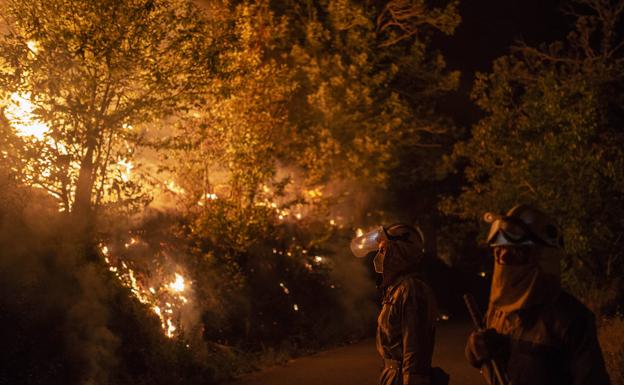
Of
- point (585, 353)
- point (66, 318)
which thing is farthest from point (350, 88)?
point (585, 353)

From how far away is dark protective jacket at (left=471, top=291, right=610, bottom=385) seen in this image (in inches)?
137

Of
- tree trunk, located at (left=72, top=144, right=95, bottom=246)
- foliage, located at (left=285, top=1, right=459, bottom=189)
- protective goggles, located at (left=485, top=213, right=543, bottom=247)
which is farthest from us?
foliage, located at (left=285, top=1, right=459, bottom=189)

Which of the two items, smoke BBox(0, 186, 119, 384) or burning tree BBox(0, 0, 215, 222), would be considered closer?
smoke BBox(0, 186, 119, 384)

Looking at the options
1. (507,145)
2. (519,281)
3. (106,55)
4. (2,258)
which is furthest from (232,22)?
(519,281)

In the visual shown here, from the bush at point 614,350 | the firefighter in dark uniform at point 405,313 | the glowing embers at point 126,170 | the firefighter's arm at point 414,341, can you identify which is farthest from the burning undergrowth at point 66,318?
the bush at point 614,350

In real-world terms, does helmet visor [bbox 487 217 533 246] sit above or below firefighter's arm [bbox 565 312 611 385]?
above

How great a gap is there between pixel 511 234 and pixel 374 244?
236cm

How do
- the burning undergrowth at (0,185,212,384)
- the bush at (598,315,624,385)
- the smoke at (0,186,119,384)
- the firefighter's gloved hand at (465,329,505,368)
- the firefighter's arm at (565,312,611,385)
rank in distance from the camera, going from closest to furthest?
the firefighter's arm at (565,312,611,385)
the firefighter's gloved hand at (465,329,505,368)
the smoke at (0,186,119,384)
the burning undergrowth at (0,185,212,384)
the bush at (598,315,624,385)

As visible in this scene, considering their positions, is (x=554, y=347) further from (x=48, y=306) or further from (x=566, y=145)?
(x=566, y=145)

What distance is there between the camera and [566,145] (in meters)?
17.8

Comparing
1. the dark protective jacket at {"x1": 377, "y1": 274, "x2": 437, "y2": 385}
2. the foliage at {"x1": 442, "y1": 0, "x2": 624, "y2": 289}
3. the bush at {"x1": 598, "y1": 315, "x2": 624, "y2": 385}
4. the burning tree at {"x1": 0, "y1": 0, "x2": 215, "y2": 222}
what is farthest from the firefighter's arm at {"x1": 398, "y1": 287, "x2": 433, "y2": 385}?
the foliage at {"x1": 442, "y1": 0, "x2": 624, "y2": 289}

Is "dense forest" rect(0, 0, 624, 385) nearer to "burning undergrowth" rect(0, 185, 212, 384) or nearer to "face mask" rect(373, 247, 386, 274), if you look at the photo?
"burning undergrowth" rect(0, 185, 212, 384)

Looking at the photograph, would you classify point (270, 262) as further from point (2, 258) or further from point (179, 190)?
point (2, 258)

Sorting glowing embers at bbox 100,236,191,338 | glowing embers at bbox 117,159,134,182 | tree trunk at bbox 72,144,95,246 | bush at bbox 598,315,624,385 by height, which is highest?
glowing embers at bbox 117,159,134,182
